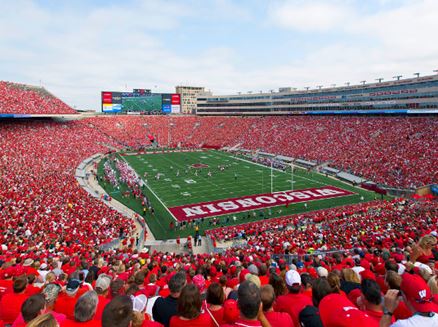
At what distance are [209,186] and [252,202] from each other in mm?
6589

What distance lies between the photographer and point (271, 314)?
3.02m

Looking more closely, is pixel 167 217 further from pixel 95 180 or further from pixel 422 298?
pixel 422 298

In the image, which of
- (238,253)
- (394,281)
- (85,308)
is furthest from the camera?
(238,253)

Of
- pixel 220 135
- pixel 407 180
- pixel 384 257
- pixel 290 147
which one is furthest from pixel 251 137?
pixel 384 257

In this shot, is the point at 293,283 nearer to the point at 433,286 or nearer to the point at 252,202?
the point at 433,286

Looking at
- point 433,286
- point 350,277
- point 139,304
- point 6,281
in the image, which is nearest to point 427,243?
point 350,277

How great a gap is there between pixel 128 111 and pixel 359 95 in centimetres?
5479

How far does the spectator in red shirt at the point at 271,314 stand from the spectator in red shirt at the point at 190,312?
640 mm

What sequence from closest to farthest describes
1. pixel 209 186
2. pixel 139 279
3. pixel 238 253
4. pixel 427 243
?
1. pixel 139 279
2. pixel 427 243
3. pixel 238 253
4. pixel 209 186

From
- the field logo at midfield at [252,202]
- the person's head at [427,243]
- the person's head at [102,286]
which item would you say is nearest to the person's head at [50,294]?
the person's head at [102,286]

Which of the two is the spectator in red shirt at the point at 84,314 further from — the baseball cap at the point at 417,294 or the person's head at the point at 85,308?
the baseball cap at the point at 417,294

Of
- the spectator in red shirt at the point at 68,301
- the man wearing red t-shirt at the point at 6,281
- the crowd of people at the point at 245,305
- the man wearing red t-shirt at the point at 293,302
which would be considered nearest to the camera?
the crowd of people at the point at 245,305

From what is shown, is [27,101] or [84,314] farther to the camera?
[27,101]

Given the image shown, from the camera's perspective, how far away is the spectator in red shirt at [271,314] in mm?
2930
